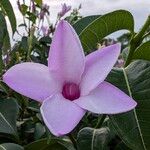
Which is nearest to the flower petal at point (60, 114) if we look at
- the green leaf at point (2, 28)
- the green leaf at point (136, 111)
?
the green leaf at point (136, 111)

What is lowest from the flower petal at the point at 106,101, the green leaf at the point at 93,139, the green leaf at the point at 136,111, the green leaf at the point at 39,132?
the green leaf at the point at 39,132

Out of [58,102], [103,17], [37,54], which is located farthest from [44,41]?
[58,102]

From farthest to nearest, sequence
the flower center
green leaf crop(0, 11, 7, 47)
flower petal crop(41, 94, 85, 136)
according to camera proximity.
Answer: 1. green leaf crop(0, 11, 7, 47)
2. the flower center
3. flower petal crop(41, 94, 85, 136)

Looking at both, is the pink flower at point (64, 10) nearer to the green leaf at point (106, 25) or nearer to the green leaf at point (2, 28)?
the green leaf at point (2, 28)

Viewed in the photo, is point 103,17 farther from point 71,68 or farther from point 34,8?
point 34,8

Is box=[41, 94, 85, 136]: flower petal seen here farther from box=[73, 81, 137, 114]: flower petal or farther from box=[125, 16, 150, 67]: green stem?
box=[125, 16, 150, 67]: green stem

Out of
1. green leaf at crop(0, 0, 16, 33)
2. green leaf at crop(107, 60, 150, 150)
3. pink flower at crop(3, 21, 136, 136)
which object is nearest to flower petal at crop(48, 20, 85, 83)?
pink flower at crop(3, 21, 136, 136)
